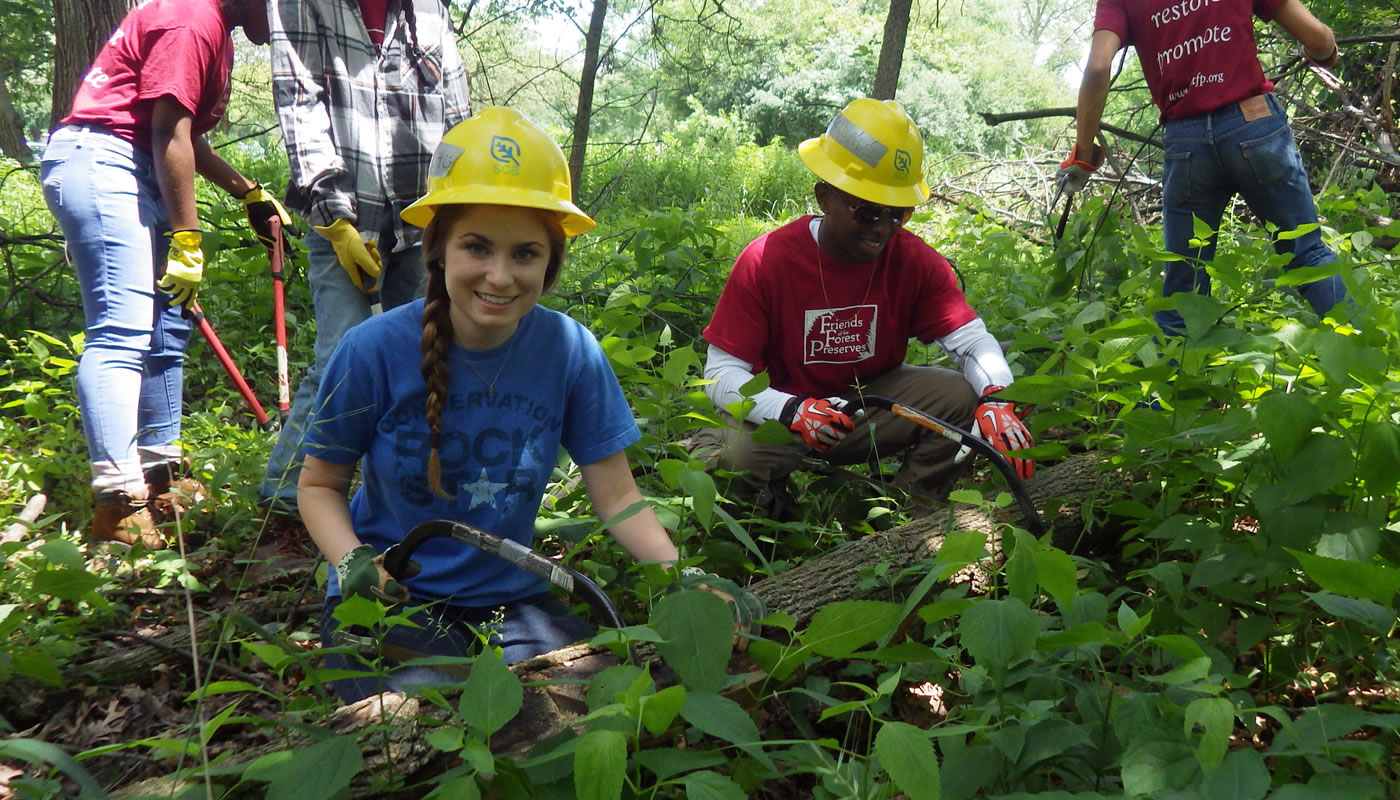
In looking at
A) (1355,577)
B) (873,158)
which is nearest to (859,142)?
(873,158)

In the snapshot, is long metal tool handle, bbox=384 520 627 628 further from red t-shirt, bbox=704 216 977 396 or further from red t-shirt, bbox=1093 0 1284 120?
red t-shirt, bbox=1093 0 1284 120

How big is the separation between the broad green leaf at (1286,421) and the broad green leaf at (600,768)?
123 cm

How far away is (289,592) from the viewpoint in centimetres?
262

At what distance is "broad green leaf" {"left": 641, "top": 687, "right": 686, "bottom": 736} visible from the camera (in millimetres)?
1185

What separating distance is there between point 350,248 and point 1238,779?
8.50 feet

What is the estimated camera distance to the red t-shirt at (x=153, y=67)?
2.79 m

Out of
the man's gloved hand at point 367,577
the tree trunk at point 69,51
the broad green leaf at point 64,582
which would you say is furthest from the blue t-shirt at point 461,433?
the tree trunk at point 69,51

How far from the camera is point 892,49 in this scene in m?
5.45

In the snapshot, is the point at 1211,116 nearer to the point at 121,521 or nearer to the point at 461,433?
the point at 461,433

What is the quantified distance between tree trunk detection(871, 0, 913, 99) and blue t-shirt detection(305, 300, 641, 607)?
3.88m

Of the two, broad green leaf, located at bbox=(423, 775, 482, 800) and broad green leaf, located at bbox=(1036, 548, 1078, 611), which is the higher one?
broad green leaf, located at bbox=(1036, 548, 1078, 611)

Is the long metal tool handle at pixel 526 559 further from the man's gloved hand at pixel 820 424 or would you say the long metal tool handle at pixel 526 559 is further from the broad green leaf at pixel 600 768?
the man's gloved hand at pixel 820 424

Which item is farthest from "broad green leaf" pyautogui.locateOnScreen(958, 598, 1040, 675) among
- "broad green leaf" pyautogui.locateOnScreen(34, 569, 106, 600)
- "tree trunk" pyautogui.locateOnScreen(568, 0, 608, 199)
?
"tree trunk" pyautogui.locateOnScreen(568, 0, 608, 199)

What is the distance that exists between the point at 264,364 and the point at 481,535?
3.62 meters
